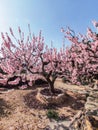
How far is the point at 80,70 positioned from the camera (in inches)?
667

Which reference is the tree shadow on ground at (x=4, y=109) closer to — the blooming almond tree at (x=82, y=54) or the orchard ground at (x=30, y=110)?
the orchard ground at (x=30, y=110)

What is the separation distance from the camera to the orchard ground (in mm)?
9195

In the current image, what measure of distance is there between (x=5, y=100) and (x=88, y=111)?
253 inches

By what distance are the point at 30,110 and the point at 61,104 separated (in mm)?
2232

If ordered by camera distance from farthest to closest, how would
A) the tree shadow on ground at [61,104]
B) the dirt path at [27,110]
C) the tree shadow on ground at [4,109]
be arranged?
1. the tree shadow on ground at [61,104]
2. the tree shadow on ground at [4,109]
3. the dirt path at [27,110]

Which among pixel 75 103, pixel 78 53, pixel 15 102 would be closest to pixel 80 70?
pixel 78 53

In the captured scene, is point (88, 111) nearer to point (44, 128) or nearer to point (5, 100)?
point (44, 128)

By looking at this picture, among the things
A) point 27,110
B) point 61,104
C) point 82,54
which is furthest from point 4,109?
point 82,54

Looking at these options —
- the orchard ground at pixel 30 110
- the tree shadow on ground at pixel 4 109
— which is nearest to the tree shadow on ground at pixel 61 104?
the orchard ground at pixel 30 110

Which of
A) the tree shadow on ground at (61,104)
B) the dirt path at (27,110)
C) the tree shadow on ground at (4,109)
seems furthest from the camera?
the tree shadow on ground at (61,104)

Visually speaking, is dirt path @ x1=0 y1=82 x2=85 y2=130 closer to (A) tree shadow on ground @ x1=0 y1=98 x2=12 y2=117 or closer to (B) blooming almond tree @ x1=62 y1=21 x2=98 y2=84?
(A) tree shadow on ground @ x1=0 y1=98 x2=12 y2=117

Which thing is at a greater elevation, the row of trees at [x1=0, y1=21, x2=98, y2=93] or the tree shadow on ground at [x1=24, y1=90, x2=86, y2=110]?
the row of trees at [x1=0, y1=21, x2=98, y2=93]

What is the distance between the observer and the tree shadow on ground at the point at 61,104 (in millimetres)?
11664

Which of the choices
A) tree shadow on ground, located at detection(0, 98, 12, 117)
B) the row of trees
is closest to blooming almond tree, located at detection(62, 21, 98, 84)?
the row of trees
